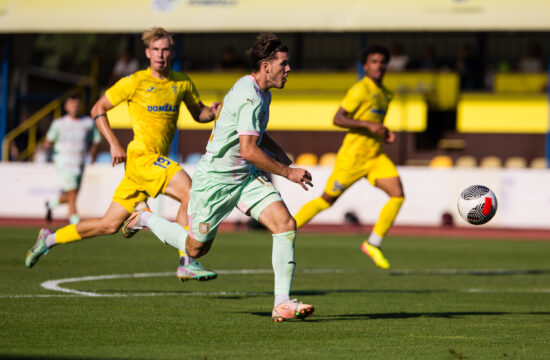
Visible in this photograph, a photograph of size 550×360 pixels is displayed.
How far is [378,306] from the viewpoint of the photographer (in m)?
9.26

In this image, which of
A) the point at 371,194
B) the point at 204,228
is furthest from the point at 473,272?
the point at 371,194

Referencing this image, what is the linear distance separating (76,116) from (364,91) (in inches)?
309

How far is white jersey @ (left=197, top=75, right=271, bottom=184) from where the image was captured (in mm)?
7621

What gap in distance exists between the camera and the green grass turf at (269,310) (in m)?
6.59

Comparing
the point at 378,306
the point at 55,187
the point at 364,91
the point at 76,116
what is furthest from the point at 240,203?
the point at 55,187

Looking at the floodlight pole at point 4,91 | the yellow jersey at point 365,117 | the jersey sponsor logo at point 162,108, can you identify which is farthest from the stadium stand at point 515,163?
the jersey sponsor logo at point 162,108

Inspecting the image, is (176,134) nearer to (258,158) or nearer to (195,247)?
(195,247)

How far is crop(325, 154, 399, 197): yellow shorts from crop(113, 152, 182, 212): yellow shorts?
10.4 ft

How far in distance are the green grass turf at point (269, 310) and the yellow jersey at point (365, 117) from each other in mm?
1513

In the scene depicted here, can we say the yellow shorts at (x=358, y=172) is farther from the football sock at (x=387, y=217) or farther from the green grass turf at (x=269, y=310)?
the green grass turf at (x=269, y=310)

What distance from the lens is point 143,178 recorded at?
9914 millimetres

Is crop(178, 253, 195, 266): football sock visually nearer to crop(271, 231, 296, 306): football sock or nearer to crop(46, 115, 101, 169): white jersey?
crop(271, 231, 296, 306): football sock

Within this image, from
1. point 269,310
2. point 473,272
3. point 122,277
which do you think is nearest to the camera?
point 269,310

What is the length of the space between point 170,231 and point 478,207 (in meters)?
2.97
